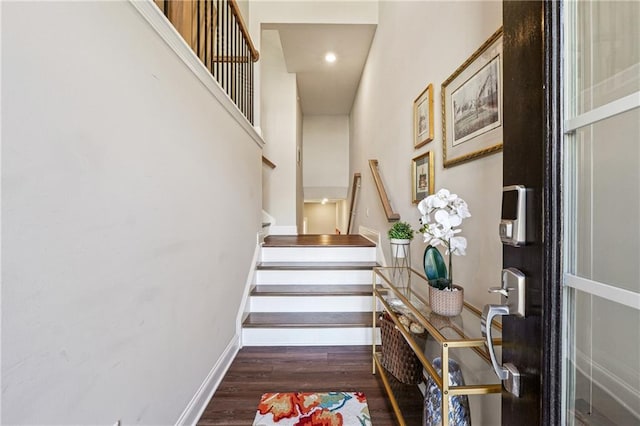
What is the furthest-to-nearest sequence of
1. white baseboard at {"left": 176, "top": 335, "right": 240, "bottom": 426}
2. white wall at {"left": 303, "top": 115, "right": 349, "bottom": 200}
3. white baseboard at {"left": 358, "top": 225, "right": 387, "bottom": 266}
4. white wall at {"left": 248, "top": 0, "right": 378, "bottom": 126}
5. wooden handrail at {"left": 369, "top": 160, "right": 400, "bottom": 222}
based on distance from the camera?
white wall at {"left": 303, "top": 115, "right": 349, "bottom": 200} → white wall at {"left": 248, "top": 0, "right": 378, "bottom": 126} → white baseboard at {"left": 358, "top": 225, "right": 387, "bottom": 266} → wooden handrail at {"left": 369, "top": 160, "right": 400, "bottom": 222} → white baseboard at {"left": 176, "top": 335, "right": 240, "bottom": 426}

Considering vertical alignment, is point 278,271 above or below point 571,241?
below

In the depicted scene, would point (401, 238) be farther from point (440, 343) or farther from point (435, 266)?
point (440, 343)

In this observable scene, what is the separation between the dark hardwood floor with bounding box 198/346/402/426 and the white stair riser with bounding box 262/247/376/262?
955 millimetres

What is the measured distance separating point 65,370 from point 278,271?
2.00 meters

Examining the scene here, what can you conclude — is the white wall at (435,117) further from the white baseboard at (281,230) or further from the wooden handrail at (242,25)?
the white baseboard at (281,230)

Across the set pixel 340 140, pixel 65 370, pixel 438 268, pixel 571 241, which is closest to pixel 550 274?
pixel 571 241

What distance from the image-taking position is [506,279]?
0.63m

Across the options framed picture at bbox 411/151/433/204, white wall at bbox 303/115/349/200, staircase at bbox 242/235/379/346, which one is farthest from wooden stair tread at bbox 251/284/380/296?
white wall at bbox 303/115/349/200

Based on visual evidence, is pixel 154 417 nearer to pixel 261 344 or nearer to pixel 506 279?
pixel 261 344

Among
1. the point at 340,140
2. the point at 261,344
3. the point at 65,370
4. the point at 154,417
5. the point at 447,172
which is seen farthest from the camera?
the point at 340,140

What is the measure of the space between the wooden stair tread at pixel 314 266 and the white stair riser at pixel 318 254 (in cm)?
5

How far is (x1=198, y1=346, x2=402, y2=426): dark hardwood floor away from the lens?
5.08ft

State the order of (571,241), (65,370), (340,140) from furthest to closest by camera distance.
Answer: (340,140) → (65,370) → (571,241)

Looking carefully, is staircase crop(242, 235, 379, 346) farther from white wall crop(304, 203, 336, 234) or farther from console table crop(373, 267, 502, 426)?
white wall crop(304, 203, 336, 234)
